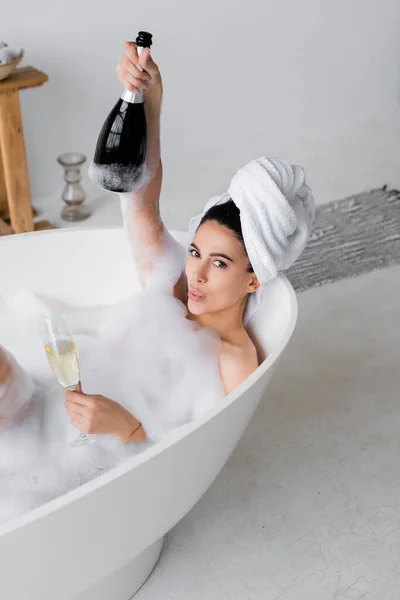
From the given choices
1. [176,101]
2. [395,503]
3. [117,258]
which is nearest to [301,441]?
[395,503]

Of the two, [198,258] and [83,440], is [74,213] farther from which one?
[83,440]

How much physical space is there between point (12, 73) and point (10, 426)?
1.42 m

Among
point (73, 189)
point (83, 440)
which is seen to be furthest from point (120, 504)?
point (73, 189)

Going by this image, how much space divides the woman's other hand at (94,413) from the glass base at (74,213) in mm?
1647

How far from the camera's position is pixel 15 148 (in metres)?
2.54

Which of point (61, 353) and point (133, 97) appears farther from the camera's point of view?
point (133, 97)

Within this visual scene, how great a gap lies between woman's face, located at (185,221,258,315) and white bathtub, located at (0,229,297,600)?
9 cm

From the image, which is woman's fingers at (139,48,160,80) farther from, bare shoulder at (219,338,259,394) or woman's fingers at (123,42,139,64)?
bare shoulder at (219,338,259,394)

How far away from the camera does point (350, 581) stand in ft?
5.53

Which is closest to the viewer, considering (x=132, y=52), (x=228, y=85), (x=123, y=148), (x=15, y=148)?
(x=132, y=52)

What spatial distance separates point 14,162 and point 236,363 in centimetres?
133

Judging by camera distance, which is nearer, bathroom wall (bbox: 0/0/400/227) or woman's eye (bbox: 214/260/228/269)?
woman's eye (bbox: 214/260/228/269)

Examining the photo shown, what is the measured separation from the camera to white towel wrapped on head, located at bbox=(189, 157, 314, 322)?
1516 millimetres

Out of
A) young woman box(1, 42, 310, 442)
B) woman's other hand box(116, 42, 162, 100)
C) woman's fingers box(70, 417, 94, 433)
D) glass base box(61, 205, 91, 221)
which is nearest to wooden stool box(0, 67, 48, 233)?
glass base box(61, 205, 91, 221)
